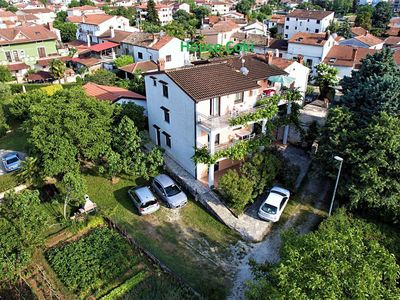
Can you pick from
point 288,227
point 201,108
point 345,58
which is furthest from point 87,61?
point 288,227

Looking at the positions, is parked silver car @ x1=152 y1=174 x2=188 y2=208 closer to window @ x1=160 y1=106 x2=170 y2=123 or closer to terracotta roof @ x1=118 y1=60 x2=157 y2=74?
window @ x1=160 y1=106 x2=170 y2=123

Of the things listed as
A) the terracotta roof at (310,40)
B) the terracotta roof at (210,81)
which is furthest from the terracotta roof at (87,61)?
the terracotta roof at (210,81)

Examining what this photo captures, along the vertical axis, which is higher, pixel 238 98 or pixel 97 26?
pixel 97 26

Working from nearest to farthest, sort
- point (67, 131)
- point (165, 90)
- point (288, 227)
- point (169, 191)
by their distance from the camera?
point (288, 227)
point (67, 131)
point (169, 191)
point (165, 90)

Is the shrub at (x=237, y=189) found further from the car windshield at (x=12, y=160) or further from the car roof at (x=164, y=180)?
the car windshield at (x=12, y=160)

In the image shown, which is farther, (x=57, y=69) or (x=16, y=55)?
(x=16, y=55)

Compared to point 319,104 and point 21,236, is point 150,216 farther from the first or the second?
point 319,104

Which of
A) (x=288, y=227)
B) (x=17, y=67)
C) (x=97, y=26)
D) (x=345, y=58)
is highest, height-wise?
(x=97, y=26)

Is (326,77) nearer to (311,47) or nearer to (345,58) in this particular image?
(345,58)
